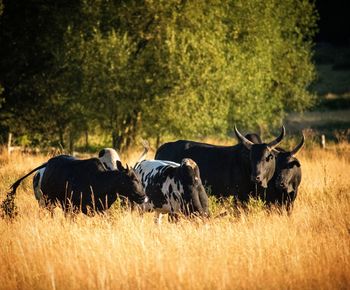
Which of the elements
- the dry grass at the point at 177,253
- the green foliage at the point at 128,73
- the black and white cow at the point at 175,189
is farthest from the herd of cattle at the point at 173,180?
the green foliage at the point at 128,73

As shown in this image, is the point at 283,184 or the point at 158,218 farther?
the point at 283,184

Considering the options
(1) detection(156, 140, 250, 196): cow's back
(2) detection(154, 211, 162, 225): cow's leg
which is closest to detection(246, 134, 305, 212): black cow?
(1) detection(156, 140, 250, 196): cow's back

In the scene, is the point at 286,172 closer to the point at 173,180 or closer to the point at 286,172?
the point at 286,172

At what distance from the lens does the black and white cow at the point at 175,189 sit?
10320mm

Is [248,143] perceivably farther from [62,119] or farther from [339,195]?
[62,119]

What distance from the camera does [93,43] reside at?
24.5 m

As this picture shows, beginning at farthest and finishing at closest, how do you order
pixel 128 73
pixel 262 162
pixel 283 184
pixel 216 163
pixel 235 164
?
pixel 128 73 < pixel 216 163 < pixel 235 164 < pixel 283 184 < pixel 262 162

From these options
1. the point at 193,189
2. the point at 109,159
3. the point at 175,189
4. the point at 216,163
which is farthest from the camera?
the point at 216,163

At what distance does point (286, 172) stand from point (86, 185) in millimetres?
3615

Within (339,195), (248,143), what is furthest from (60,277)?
(339,195)

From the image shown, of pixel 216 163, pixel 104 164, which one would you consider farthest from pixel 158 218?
pixel 216 163

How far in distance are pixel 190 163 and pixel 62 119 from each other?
16.5 meters

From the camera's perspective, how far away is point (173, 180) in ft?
35.3

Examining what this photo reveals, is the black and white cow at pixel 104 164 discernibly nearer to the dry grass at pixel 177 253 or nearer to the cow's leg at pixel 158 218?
the dry grass at pixel 177 253
